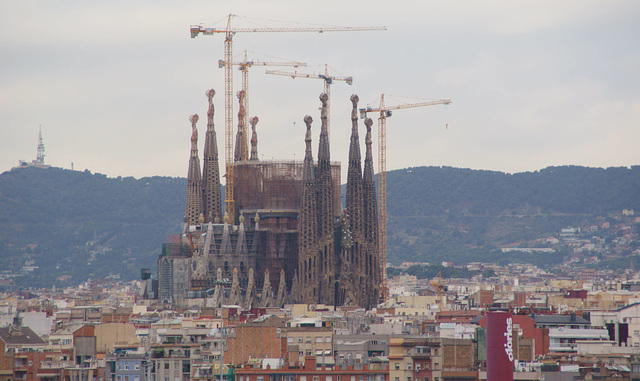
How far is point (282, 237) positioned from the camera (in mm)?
166375

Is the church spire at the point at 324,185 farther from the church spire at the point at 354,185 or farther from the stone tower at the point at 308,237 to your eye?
the church spire at the point at 354,185

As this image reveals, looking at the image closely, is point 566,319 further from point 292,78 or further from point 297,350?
point 292,78

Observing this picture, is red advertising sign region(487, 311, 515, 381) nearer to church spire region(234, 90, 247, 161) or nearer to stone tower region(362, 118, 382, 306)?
stone tower region(362, 118, 382, 306)

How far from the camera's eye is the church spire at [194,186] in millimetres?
173625

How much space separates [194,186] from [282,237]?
46.3ft

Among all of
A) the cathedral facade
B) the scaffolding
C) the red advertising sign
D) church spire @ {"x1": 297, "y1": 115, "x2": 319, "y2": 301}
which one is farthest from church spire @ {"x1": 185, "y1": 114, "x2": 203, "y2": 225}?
the red advertising sign

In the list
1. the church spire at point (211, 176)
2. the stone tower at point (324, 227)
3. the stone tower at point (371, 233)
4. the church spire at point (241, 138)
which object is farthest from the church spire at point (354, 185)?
the church spire at point (241, 138)

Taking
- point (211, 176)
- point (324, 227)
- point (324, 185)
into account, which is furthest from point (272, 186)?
point (324, 227)

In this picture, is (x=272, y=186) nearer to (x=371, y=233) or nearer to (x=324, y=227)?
(x=324, y=227)

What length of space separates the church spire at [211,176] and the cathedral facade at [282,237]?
0.35 ft

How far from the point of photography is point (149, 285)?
573 feet

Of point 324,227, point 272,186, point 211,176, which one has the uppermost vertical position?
point 211,176

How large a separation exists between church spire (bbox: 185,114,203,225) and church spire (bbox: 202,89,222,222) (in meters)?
0.68

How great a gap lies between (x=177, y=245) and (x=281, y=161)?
46.3 feet
